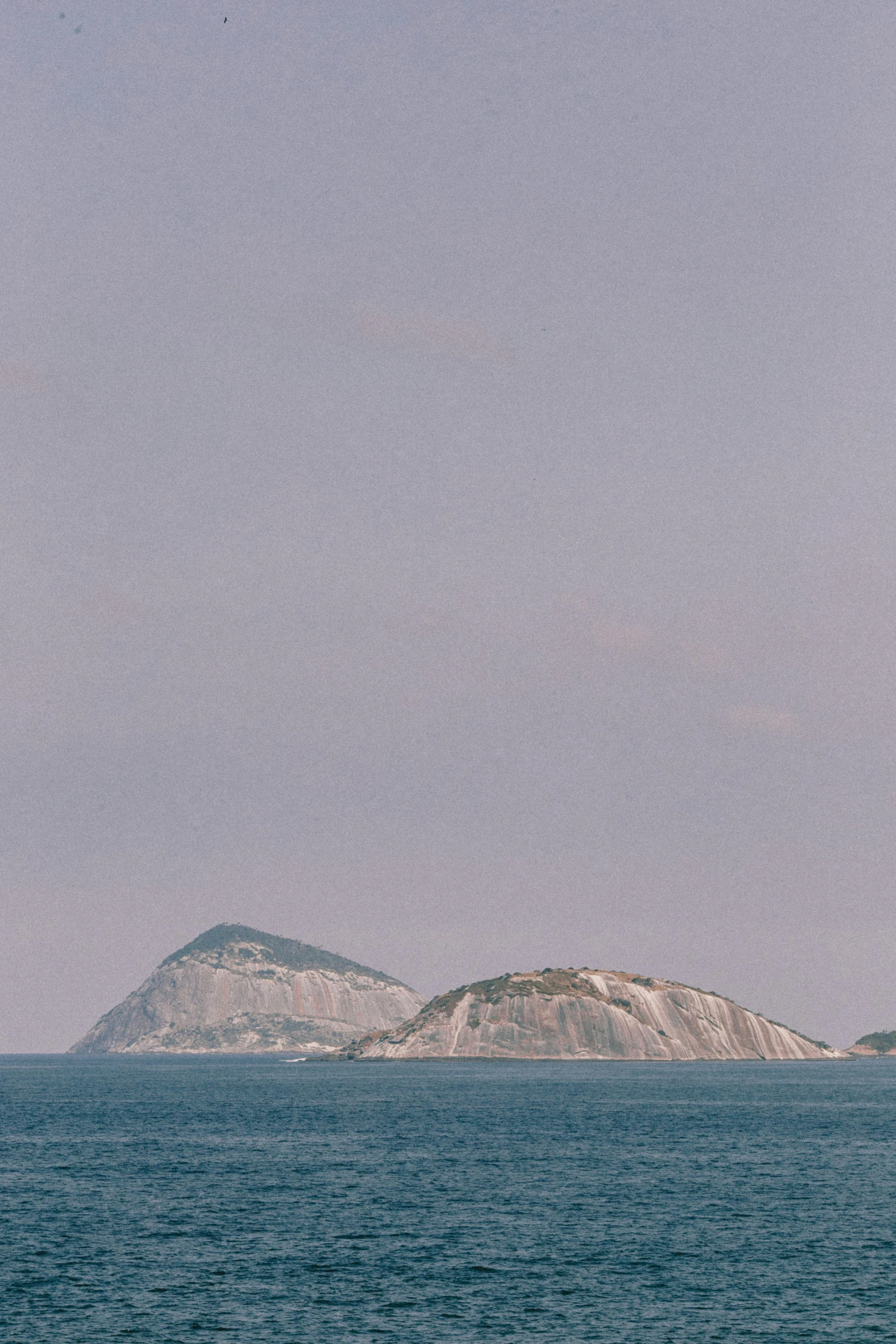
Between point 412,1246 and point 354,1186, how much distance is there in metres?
26.8

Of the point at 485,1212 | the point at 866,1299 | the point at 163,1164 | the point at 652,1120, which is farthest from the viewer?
the point at 652,1120

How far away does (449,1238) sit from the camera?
84312 millimetres

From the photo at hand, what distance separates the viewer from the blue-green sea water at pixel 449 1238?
64062 millimetres

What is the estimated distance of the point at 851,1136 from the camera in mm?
151625

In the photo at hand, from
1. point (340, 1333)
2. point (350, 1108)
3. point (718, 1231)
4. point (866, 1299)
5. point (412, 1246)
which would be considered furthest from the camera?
point (350, 1108)

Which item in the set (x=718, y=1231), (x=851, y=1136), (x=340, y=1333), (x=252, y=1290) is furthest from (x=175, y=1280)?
(x=851, y=1136)

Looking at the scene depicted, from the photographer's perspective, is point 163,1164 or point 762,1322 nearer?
point 762,1322

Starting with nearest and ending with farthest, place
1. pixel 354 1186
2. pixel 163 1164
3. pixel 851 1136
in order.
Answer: pixel 354 1186, pixel 163 1164, pixel 851 1136

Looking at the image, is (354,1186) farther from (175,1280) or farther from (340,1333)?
(340,1333)

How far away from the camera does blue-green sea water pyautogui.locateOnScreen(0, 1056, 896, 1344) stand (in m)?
64.1

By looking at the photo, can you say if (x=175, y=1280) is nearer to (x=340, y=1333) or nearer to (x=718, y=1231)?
(x=340, y=1333)

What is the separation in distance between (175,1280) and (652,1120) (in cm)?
10579

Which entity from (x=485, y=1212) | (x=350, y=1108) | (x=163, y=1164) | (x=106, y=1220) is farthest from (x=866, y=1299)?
(x=350, y=1108)

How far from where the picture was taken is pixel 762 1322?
63938 mm
